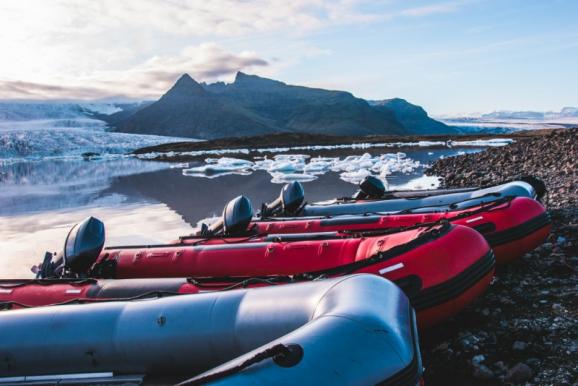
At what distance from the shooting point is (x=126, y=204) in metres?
13.1

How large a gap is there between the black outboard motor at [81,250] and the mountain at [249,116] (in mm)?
121603

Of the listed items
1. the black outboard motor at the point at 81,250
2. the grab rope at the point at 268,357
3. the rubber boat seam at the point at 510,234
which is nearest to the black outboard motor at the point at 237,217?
the black outboard motor at the point at 81,250

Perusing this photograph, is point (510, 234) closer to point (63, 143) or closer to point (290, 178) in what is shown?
point (290, 178)

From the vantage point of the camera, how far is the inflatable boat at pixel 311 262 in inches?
140

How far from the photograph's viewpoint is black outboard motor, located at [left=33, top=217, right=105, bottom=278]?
4961 millimetres

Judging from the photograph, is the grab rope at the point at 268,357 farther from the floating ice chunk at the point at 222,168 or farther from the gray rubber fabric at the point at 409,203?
the floating ice chunk at the point at 222,168

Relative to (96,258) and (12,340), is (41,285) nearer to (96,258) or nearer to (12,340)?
(96,258)

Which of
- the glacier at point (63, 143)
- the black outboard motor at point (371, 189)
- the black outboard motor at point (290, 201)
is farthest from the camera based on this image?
the glacier at point (63, 143)

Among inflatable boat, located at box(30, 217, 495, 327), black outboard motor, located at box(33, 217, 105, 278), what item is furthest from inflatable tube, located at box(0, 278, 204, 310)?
black outboard motor, located at box(33, 217, 105, 278)

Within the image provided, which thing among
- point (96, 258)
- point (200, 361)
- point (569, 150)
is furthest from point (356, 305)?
point (569, 150)

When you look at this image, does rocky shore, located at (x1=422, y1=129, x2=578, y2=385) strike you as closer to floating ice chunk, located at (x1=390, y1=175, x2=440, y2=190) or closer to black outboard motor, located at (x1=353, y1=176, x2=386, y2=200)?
black outboard motor, located at (x1=353, y1=176, x2=386, y2=200)

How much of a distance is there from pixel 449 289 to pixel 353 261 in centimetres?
99

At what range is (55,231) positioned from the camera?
962 cm

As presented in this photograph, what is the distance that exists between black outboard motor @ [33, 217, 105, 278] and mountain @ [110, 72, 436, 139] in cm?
12160
